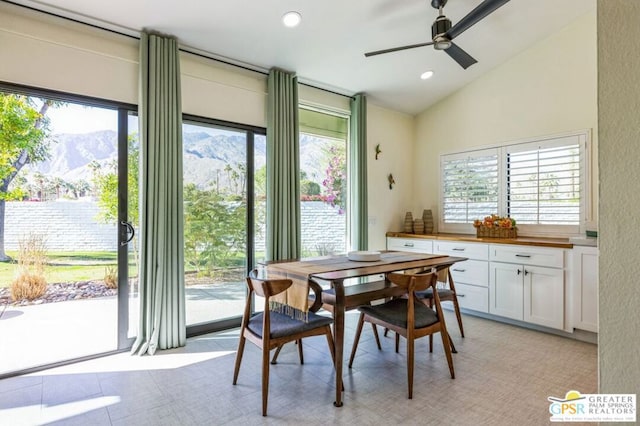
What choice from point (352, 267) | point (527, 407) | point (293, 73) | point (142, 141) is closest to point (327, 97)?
point (293, 73)

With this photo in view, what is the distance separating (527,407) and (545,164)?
2859 millimetres

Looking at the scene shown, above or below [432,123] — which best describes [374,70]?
above

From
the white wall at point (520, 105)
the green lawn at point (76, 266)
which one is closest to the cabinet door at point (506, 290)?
the white wall at point (520, 105)

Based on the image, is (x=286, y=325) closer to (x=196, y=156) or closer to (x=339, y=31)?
(x=196, y=156)

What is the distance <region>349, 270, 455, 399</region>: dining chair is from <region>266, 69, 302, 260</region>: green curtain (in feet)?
4.31

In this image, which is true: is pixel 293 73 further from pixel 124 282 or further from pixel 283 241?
pixel 124 282

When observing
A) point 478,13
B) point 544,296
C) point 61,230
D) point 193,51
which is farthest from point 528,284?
point 61,230

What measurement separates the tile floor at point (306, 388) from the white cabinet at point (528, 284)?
345mm

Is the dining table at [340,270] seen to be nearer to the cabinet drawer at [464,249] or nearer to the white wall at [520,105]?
the cabinet drawer at [464,249]

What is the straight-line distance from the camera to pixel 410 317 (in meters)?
2.42

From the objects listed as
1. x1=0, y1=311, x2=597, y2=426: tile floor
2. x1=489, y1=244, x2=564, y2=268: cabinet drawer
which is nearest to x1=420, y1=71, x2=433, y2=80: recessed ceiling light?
x1=489, y1=244, x2=564, y2=268: cabinet drawer

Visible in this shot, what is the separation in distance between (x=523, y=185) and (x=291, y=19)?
127 inches

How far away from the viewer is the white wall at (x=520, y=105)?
3.70m

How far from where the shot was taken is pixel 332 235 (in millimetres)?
4551
